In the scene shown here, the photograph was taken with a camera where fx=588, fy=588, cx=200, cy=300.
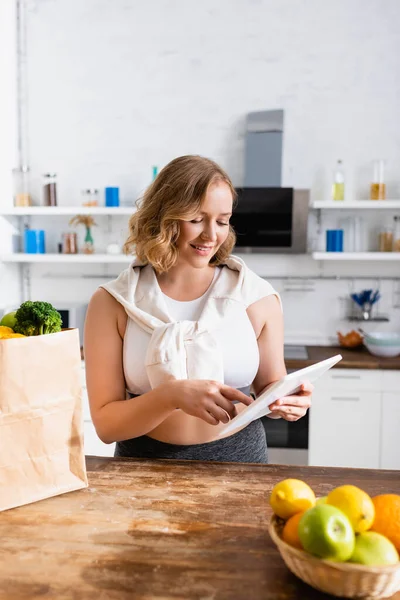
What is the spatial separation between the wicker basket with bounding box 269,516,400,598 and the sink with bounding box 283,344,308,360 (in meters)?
2.49

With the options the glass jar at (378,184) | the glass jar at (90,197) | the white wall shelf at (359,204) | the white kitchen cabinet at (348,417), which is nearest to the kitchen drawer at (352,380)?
the white kitchen cabinet at (348,417)

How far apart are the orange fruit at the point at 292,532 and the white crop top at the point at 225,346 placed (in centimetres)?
73

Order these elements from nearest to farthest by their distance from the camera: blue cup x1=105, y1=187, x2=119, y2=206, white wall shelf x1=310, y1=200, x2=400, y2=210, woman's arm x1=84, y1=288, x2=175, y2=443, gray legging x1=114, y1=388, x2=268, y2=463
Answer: woman's arm x1=84, y1=288, x2=175, y2=443
gray legging x1=114, y1=388, x2=268, y2=463
white wall shelf x1=310, y1=200, x2=400, y2=210
blue cup x1=105, y1=187, x2=119, y2=206

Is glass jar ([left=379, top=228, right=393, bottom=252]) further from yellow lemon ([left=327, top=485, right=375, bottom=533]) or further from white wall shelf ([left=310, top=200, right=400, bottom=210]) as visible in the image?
yellow lemon ([left=327, top=485, right=375, bottom=533])

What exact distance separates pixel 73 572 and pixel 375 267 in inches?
126

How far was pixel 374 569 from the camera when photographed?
0.75 meters

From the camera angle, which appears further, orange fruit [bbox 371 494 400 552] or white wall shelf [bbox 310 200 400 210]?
white wall shelf [bbox 310 200 400 210]

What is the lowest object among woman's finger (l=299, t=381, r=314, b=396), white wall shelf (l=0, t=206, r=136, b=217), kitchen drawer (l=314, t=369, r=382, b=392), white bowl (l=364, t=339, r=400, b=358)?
kitchen drawer (l=314, t=369, r=382, b=392)

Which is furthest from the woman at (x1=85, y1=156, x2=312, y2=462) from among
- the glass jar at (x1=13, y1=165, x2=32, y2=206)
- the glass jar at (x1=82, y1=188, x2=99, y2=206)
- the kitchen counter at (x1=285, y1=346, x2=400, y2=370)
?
the glass jar at (x1=13, y1=165, x2=32, y2=206)

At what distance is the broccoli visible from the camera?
1.08 meters

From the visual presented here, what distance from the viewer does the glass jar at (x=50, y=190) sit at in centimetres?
375

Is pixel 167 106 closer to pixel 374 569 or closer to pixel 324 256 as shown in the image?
pixel 324 256

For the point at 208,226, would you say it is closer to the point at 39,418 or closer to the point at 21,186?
A: the point at 39,418

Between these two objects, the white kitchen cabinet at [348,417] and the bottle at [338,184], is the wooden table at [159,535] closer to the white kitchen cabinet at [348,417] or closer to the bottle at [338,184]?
the white kitchen cabinet at [348,417]
